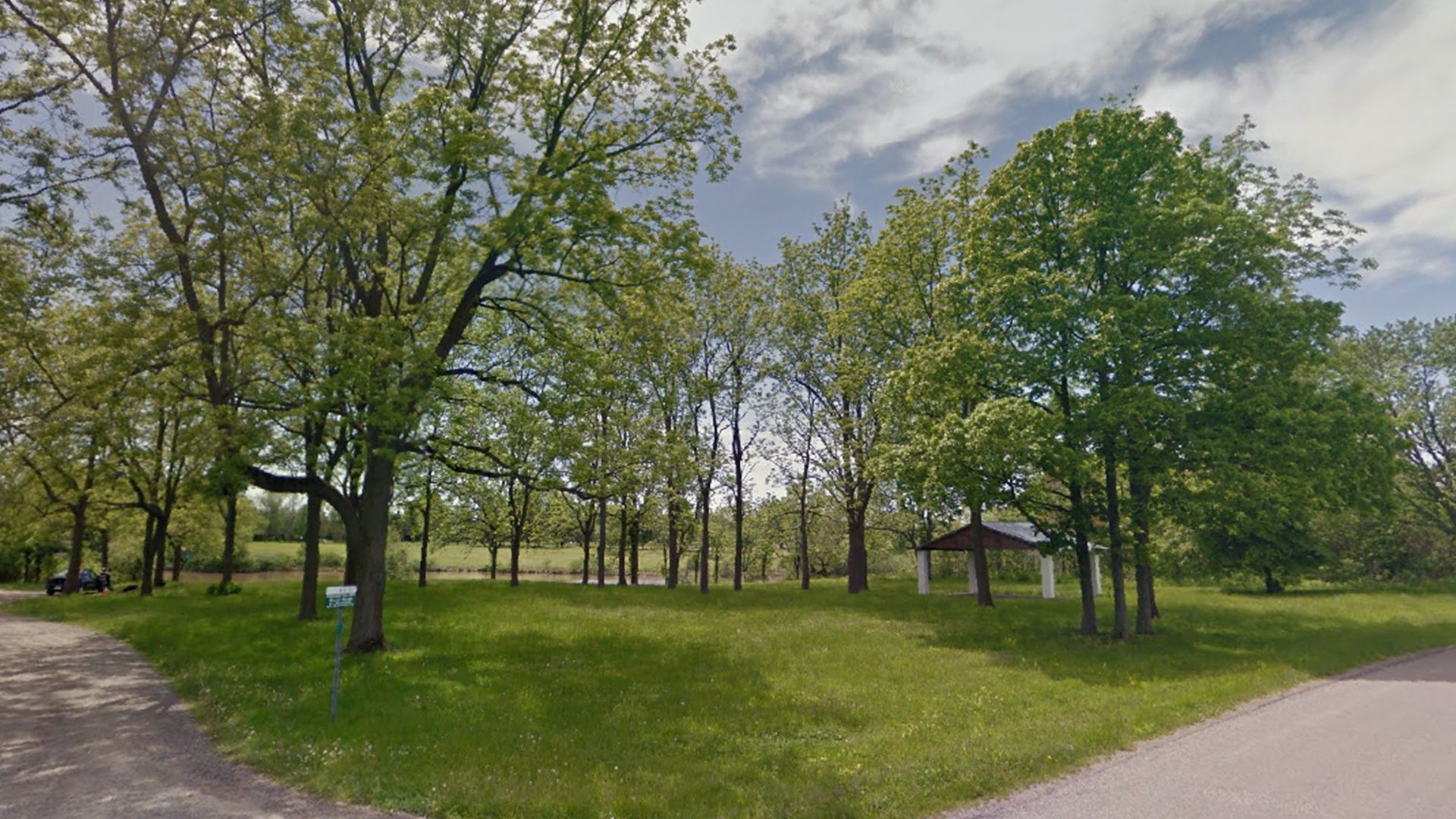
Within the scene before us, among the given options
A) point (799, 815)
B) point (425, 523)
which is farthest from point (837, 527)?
point (799, 815)

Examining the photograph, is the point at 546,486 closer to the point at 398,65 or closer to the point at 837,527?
the point at 398,65

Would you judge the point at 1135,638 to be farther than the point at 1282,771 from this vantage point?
Yes

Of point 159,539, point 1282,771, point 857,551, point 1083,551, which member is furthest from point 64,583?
point 1282,771

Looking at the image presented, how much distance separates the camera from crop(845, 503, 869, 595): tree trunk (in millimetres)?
36500

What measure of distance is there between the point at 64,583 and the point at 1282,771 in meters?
52.3

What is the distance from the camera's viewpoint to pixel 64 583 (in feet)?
121

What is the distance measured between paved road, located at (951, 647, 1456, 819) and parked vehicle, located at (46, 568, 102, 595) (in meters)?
49.0

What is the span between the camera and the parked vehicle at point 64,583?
1468 inches

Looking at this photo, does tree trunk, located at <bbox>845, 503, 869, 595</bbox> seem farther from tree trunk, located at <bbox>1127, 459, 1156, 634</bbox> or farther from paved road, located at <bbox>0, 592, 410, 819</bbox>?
paved road, located at <bbox>0, 592, 410, 819</bbox>

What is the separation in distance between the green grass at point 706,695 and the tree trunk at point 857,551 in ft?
38.0

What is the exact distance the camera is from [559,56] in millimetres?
18062

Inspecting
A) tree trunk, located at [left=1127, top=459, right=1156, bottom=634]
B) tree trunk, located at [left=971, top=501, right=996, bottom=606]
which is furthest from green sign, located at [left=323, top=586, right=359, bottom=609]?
tree trunk, located at [left=971, top=501, right=996, bottom=606]

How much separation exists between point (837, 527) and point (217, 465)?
5060cm

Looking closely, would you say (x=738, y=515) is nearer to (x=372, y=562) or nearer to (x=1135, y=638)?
(x=1135, y=638)
